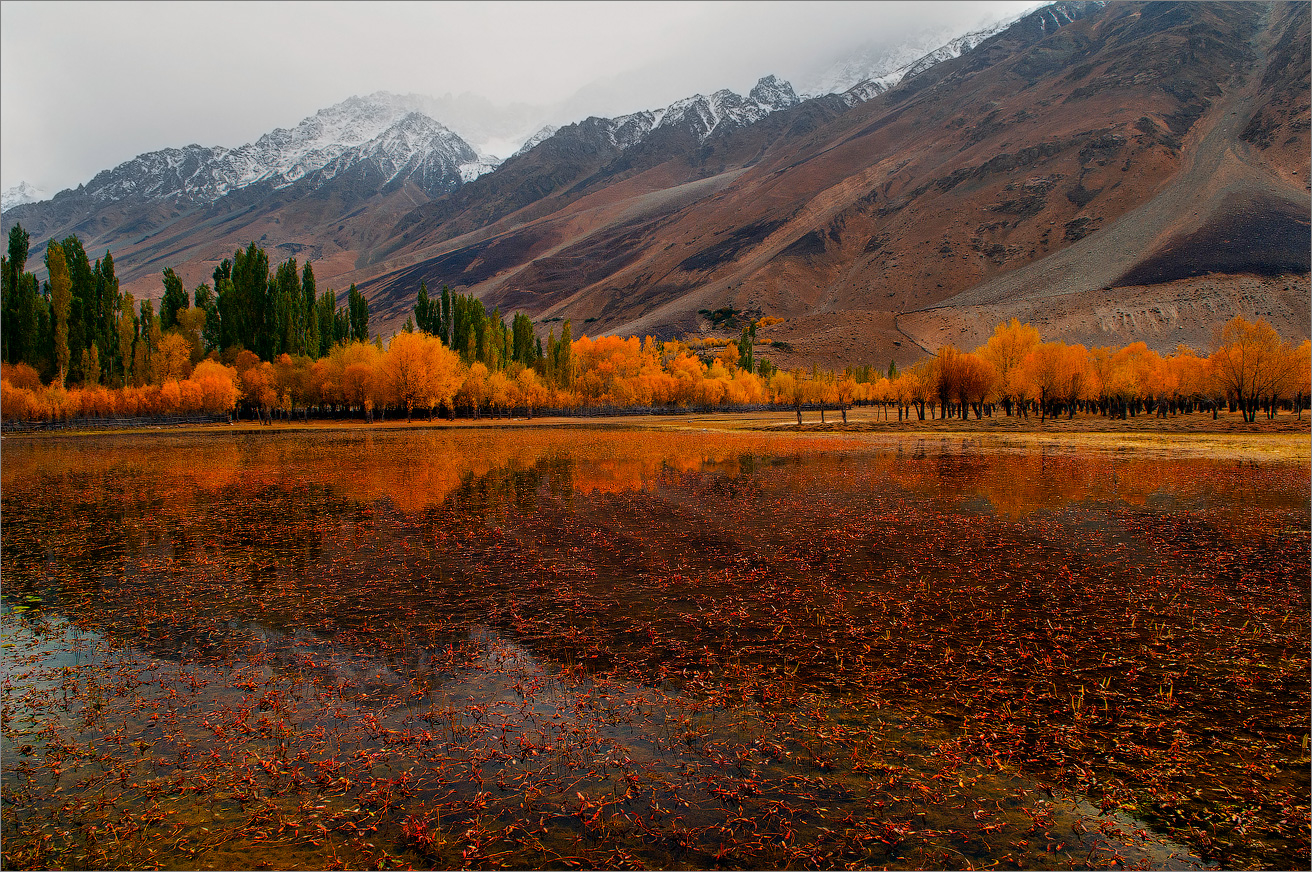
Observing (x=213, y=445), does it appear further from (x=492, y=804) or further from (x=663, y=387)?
(x=663, y=387)

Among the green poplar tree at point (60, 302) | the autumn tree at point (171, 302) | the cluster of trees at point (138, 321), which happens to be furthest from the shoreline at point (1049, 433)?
the autumn tree at point (171, 302)

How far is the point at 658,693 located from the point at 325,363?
317 ft

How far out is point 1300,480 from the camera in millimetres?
29969

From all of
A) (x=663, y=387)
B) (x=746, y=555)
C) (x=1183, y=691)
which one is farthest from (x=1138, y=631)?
(x=663, y=387)

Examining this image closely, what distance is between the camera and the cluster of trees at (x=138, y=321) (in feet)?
269

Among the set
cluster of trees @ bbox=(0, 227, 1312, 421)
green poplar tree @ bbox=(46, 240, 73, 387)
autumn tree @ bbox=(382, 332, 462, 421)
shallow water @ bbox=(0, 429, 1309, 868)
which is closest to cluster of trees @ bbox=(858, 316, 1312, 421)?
cluster of trees @ bbox=(0, 227, 1312, 421)

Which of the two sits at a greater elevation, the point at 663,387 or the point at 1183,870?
the point at 663,387

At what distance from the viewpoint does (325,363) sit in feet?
304

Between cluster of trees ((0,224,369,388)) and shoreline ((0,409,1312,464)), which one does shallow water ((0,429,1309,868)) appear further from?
cluster of trees ((0,224,369,388))

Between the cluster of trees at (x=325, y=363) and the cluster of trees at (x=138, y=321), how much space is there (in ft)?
0.64

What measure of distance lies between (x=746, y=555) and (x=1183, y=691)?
360 inches

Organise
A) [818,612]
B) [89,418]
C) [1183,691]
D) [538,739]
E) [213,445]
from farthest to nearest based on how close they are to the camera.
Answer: [89,418] < [213,445] < [818,612] < [1183,691] < [538,739]

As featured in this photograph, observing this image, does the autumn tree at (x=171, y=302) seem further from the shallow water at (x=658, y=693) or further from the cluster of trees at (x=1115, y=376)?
the cluster of trees at (x=1115, y=376)

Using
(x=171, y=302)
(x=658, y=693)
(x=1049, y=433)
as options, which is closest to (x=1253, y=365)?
(x=1049, y=433)
